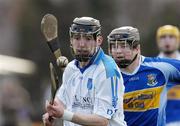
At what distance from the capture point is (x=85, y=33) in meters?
12.4

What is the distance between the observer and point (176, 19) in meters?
29.7

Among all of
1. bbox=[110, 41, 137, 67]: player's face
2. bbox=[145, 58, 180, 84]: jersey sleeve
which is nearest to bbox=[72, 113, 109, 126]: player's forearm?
bbox=[110, 41, 137, 67]: player's face

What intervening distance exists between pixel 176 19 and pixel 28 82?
3926 mm

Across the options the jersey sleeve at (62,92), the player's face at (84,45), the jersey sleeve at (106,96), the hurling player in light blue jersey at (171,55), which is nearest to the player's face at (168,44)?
the hurling player in light blue jersey at (171,55)

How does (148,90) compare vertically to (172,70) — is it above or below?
below

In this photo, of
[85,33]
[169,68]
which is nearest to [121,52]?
[169,68]

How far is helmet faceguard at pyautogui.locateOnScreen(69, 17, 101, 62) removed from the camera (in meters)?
12.4

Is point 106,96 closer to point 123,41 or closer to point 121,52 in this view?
point 121,52

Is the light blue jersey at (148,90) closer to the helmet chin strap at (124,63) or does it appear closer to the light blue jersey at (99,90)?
the helmet chin strap at (124,63)

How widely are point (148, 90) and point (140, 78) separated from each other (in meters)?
0.17

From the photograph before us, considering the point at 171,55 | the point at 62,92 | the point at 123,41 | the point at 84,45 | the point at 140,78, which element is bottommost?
the point at 171,55

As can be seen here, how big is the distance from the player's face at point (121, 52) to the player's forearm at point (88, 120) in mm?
1427

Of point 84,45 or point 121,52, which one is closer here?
point 84,45

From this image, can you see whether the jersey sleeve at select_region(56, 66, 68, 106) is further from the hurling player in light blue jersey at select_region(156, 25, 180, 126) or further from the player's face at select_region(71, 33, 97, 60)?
the hurling player in light blue jersey at select_region(156, 25, 180, 126)
